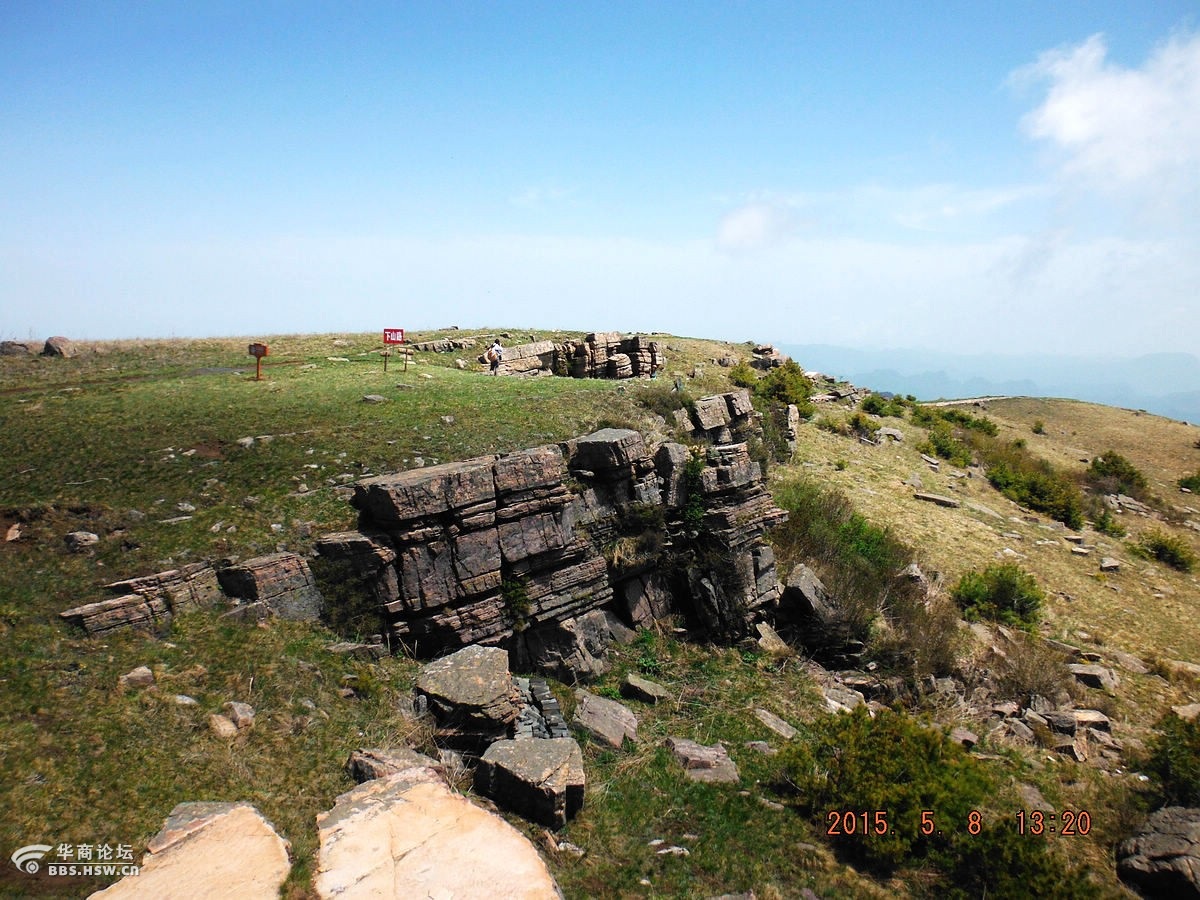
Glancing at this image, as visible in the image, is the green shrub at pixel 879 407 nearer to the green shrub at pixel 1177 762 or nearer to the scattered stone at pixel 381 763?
the green shrub at pixel 1177 762

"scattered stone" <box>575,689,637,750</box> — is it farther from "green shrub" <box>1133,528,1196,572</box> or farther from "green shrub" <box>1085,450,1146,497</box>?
"green shrub" <box>1085,450,1146,497</box>

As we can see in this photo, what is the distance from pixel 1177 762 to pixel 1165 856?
3085mm

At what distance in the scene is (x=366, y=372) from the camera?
24562 millimetres

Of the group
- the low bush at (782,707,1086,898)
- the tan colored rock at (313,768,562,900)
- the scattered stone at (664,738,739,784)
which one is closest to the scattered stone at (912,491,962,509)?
the low bush at (782,707,1086,898)

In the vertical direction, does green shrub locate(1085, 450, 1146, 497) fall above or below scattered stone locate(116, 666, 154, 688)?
below

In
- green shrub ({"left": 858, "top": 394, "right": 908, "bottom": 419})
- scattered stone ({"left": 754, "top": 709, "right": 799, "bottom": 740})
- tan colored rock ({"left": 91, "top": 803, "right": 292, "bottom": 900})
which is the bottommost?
scattered stone ({"left": 754, "top": 709, "right": 799, "bottom": 740})

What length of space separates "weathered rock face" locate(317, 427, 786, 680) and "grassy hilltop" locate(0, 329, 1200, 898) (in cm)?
102

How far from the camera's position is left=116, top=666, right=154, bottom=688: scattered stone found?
9.34 m

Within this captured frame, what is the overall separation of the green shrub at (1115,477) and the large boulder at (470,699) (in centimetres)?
3583

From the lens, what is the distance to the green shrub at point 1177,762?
11.7 meters

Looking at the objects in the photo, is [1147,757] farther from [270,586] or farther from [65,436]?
[65,436]

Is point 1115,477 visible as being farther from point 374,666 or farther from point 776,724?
point 374,666

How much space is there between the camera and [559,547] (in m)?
14.4

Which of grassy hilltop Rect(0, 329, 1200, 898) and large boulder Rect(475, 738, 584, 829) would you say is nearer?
grassy hilltop Rect(0, 329, 1200, 898)
